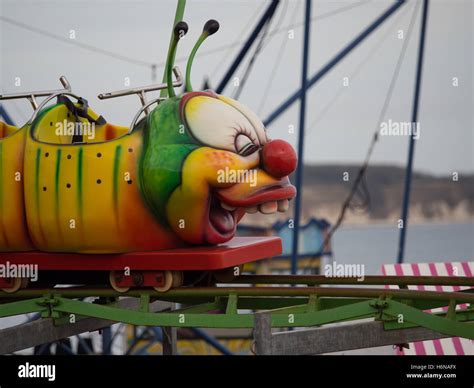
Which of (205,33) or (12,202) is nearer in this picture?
(12,202)

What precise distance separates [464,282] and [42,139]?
270 centimetres

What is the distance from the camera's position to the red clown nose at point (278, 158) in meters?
6.16

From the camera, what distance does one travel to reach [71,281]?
6.77 meters

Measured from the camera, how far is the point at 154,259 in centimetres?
609

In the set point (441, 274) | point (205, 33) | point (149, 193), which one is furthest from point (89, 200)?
point (441, 274)

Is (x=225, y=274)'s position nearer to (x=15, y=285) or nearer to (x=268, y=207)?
(x=268, y=207)

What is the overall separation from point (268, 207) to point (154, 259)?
743 mm

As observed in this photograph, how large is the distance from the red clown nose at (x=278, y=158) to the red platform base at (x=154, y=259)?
1.61 ft

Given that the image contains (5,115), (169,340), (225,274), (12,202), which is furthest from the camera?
(5,115)

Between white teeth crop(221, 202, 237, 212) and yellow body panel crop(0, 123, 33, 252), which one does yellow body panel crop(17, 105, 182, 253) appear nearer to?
yellow body panel crop(0, 123, 33, 252)

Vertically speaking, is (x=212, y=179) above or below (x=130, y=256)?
above

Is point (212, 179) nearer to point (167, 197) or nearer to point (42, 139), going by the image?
point (167, 197)

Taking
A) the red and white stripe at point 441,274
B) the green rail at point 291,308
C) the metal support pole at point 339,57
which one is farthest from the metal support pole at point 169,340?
the metal support pole at point 339,57
